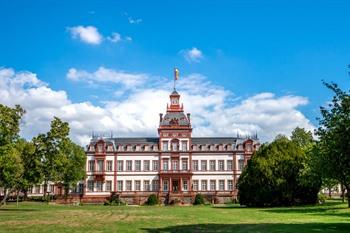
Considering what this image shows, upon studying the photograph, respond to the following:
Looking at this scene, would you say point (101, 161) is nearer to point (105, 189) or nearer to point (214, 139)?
point (105, 189)

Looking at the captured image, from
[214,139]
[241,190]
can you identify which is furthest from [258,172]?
[214,139]

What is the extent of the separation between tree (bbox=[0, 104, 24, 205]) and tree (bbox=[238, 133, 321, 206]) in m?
25.1

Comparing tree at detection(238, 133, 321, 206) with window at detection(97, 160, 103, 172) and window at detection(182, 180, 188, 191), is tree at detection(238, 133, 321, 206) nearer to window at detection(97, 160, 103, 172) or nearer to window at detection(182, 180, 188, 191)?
window at detection(182, 180, 188, 191)

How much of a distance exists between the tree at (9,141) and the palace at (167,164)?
3664 centimetres

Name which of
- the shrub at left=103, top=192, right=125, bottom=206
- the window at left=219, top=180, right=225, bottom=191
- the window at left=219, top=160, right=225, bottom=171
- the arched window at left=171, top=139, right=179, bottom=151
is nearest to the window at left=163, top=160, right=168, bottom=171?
the arched window at left=171, top=139, right=179, bottom=151

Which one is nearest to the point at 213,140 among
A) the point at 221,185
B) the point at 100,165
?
the point at 221,185

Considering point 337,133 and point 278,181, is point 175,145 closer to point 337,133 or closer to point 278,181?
point 278,181

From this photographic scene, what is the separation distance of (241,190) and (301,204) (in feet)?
22.6

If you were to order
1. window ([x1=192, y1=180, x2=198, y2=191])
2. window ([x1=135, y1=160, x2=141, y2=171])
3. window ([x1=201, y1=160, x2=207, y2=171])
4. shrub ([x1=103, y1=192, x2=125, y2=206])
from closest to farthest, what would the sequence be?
shrub ([x1=103, y1=192, x2=125, y2=206]), window ([x1=192, y1=180, x2=198, y2=191]), window ([x1=201, y1=160, x2=207, y2=171]), window ([x1=135, y1=160, x2=141, y2=171])

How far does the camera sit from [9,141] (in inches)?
1757

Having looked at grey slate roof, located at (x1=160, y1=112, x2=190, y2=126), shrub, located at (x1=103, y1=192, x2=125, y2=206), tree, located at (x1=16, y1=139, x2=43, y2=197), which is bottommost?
shrub, located at (x1=103, y1=192, x2=125, y2=206)

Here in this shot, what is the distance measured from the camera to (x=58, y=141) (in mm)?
48875

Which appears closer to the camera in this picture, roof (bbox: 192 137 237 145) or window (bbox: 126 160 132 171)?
window (bbox: 126 160 132 171)

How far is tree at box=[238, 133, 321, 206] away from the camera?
4922 cm
